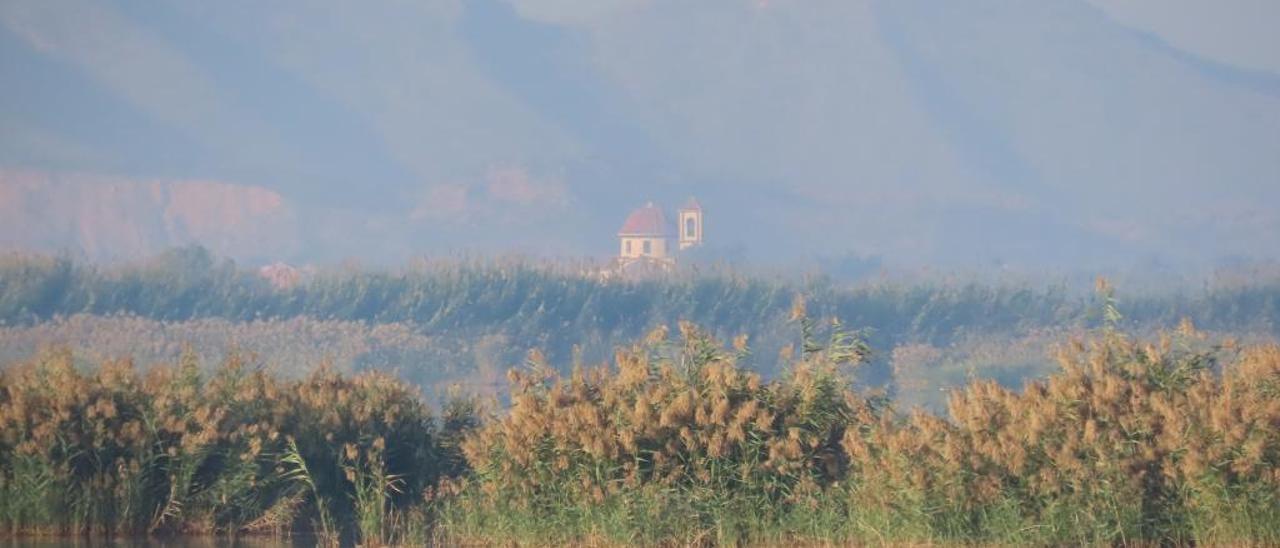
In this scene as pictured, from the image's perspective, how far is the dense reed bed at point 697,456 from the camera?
17.3 m

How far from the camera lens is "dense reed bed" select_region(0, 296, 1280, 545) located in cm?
1727

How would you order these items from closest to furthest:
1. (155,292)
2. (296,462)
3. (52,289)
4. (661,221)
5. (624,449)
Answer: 1. (624,449)
2. (296,462)
3. (52,289)
4. (155,292)
5. (661,221)

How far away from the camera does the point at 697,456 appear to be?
720 inches

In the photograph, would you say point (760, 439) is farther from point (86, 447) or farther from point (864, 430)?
point (86, 447)

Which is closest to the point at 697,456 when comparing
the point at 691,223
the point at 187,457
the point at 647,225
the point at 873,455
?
the point at 873,455

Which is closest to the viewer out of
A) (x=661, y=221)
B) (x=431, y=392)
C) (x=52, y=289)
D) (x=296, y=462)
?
(x=296, y=462)

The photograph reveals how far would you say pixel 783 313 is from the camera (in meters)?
67.4

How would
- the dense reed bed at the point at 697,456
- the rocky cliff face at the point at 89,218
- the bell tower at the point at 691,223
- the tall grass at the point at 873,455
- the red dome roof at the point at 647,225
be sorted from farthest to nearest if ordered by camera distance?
the rocky cliff face at the point at 89,218
the bell tower at the point at 691,223
the red dome roof at the point at 647,225
the dense reed bed at the point at 697,456
the tall grass at the point at 873,455

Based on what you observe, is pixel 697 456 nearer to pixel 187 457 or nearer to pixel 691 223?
pixel 187 457

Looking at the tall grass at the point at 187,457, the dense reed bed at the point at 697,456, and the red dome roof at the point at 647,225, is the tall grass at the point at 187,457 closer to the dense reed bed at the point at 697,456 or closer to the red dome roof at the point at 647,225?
the dense reed bed at the point at 697,456

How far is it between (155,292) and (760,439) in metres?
51.3

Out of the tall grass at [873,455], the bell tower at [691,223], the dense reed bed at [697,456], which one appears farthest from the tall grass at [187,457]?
the bell tower at [691,223]

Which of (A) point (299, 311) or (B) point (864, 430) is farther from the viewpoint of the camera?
(A) point (299, 311)

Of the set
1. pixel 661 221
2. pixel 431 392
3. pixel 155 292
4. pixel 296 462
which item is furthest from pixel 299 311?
pixel 661 221
